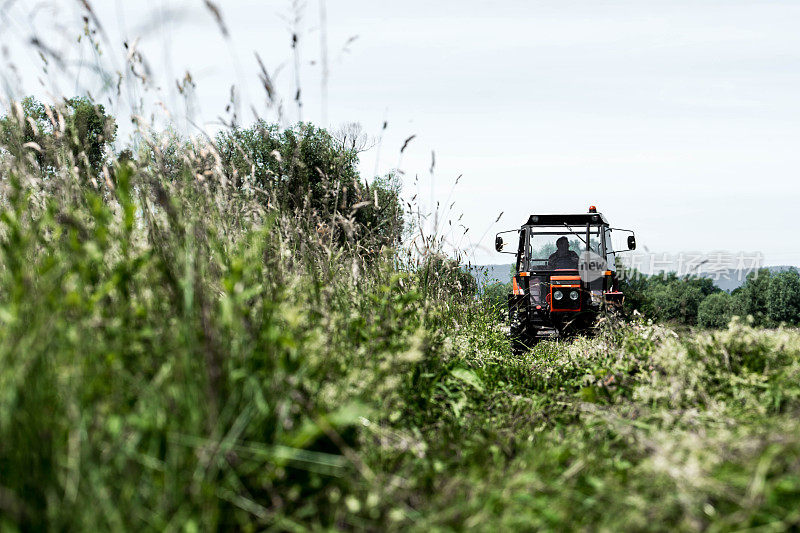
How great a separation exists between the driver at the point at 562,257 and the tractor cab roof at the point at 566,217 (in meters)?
0.35

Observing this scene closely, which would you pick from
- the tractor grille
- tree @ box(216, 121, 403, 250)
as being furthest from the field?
the tractor grille

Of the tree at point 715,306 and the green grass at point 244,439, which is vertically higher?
the green grass at point 244,439

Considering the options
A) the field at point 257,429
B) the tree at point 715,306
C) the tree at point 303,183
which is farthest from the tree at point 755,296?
the field at point 257,429

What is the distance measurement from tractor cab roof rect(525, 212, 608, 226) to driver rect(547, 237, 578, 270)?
35cm

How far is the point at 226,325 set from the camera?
1.71 meters

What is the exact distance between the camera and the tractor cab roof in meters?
9.55

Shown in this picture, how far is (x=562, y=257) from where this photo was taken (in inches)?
384

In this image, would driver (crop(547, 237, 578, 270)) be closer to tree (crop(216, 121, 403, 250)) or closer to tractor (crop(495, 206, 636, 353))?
tractor (crop(495, 206, 636, 353))

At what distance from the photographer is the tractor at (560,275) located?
8.76m

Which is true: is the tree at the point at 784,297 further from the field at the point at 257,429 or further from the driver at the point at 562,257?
the field at the point at 257,429

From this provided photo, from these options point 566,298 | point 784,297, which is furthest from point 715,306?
point 566,298

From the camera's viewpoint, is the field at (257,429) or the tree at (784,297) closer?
the field at (257,429)

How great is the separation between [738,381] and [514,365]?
210 centimetres

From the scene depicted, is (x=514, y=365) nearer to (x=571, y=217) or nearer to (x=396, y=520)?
(x=396, y=520)
